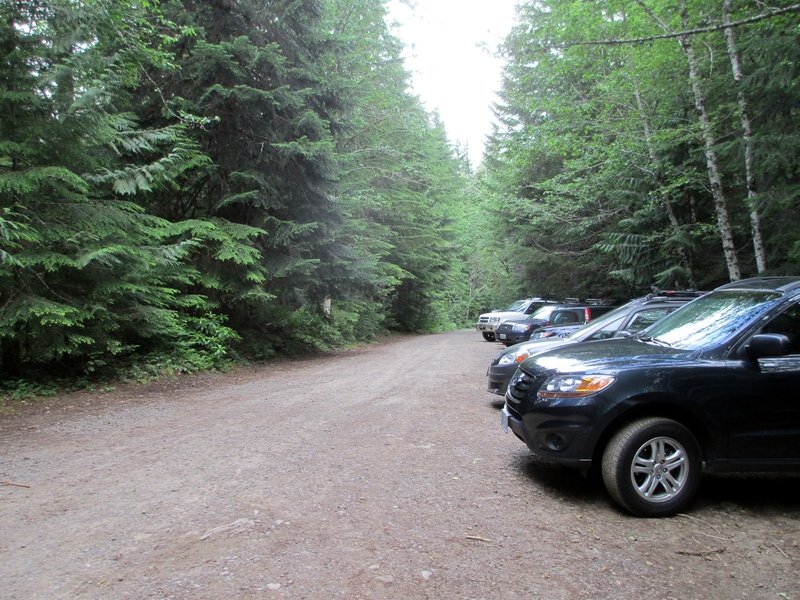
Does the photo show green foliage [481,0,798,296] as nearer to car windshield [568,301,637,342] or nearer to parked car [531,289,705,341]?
parked car [531,289,705,341]

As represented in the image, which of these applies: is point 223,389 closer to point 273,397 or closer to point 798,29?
point 273,397

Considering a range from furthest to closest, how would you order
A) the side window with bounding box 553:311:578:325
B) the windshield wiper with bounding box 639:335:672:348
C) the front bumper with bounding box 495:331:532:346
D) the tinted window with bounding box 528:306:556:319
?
the front bumper with bounding box 495:331:532:346 → the tinted window with bounding box 528:306:556:319 → the side window with bounding box 553:311:578:325 → the windshield wiper with bounding box 639:335:672:348

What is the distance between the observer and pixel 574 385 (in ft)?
13.4

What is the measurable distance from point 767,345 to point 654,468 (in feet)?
4.10

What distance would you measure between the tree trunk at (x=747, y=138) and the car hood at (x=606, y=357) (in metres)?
7.63

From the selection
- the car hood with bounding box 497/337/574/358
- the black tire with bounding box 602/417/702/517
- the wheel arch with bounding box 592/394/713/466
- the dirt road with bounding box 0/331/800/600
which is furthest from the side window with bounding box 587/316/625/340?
the black tire with bounding box 602/417/702/517

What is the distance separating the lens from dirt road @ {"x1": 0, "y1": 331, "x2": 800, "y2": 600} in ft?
9.47

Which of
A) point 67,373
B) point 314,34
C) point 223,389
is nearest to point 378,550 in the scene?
point 223,389

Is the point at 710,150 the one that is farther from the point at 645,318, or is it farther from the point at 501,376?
the point at 501,376

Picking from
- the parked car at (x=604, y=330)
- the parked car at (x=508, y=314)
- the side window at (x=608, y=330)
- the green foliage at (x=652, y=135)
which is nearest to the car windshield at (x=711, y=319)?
the parked car at (x=604, y=330)

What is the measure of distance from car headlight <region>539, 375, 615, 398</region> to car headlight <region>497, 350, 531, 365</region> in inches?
126

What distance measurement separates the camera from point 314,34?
13.9 m

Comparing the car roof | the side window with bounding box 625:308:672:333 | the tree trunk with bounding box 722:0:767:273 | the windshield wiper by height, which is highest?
the tree trunk with bounding box 722:0:767:273

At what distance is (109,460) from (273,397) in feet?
11.9
